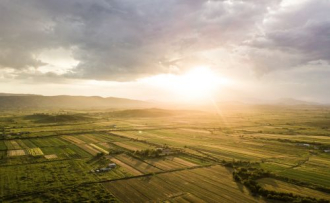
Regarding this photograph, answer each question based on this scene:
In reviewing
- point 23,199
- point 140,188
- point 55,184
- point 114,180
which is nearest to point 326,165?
point 140,188

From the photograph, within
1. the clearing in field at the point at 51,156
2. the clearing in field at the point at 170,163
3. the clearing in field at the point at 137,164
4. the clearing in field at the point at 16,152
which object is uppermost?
the clearing in field at the point at 170,163

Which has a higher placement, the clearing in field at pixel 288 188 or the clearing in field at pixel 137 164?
the clearing in field at pixel 288 188

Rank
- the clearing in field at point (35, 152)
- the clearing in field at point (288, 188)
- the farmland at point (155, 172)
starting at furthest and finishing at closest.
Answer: the clearing in field at point (35, 152)
the clearing in field at point (288, 188)
the farmland at point (155, 172)

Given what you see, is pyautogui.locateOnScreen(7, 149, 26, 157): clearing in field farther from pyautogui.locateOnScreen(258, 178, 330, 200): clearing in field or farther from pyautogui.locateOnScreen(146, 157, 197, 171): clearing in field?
pyautogui.locateOnScreen(258, 178, 330, 200): clearing in field

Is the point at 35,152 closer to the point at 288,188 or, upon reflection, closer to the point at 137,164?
the point at 137,164

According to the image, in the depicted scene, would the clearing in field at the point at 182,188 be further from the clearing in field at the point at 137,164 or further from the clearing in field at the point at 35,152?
the clearing in field at the point at 35,152

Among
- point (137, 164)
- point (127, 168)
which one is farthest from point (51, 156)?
point (137, 164)

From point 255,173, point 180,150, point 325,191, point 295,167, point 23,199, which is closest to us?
point 23,199

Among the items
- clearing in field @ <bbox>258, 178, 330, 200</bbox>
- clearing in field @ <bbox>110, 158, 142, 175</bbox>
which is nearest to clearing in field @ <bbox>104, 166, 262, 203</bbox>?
clearing in field @ <bbox>110, 158, 142, 175</bbox>

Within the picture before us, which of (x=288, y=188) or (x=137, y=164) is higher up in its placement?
(x=288, y=188)

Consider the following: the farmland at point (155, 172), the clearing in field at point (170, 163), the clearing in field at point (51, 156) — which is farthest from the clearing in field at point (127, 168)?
the clearing in field at point (51, 156)

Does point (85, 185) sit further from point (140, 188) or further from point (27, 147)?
point (27, 147)
